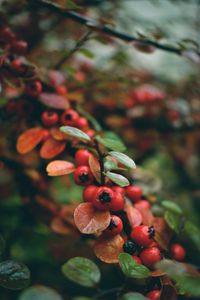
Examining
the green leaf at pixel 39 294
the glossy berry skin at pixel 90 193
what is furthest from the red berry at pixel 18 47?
the green leaf at pixel 39 294

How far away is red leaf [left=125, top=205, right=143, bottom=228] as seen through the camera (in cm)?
89

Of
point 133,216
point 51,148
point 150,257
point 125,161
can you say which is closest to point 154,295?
point 150,257

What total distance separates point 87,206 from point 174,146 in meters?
1.11

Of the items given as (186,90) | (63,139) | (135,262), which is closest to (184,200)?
(186,90)

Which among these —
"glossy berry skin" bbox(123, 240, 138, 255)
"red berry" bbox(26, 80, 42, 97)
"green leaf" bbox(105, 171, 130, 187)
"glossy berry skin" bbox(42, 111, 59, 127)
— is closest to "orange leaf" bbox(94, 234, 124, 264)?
"glossy berry skin" bbox(123, 240, 138, 255)

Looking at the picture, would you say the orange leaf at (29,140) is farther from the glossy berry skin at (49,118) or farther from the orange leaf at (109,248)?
the orange leaf at (109,248)

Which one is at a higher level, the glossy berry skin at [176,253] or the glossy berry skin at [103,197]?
the glossy berry skin at [103,197]

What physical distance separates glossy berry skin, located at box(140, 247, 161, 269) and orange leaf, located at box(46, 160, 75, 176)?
0.91 ft

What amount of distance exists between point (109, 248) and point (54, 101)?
19.2 inches

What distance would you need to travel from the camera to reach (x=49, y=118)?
3.54 feet

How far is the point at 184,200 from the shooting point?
6.70 feet

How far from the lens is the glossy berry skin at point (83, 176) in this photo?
0.90 metres

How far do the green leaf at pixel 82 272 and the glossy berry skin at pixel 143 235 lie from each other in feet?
0.54

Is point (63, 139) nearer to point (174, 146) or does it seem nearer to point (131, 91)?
point (131, 91)
